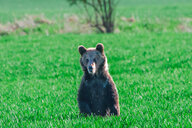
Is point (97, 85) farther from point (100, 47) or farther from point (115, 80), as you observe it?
point (115, 80)

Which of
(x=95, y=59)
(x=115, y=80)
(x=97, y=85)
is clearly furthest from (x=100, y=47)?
(x=115, y=80)

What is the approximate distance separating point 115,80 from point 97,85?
3.64 metres

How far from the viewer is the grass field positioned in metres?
4.61

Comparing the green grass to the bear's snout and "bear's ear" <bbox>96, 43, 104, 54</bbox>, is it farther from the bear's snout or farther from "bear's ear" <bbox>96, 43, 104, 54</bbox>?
the bear's snout

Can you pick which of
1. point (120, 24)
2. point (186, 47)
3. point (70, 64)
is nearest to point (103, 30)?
point (120, 24)

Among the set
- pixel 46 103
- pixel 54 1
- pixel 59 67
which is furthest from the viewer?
pixel 54 1

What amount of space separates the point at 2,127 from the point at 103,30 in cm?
1652

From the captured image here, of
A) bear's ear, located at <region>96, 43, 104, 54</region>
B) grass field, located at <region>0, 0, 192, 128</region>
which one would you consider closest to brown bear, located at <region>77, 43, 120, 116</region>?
bear's ear, located at <region>96, 43, 104, 54</region>

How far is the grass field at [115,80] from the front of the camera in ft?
15.1

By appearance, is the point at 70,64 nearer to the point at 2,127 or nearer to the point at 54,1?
the point at 2,127

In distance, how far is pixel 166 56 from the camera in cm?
1063

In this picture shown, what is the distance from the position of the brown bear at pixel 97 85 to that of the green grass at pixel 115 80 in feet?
0.90

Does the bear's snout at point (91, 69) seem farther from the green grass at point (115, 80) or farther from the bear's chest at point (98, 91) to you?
the green grass at point (115, 80)

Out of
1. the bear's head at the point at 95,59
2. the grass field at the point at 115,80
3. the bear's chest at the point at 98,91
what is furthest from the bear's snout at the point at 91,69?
the grass field at the point at 115,80
